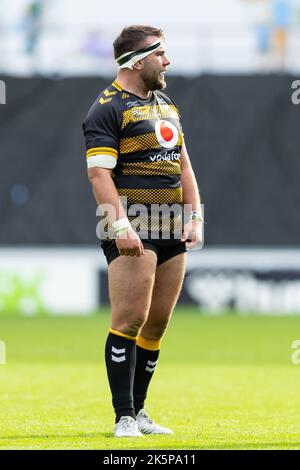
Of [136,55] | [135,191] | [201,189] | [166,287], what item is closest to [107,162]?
[135,191]

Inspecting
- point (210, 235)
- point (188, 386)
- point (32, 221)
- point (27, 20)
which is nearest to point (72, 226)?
point (32, 221)

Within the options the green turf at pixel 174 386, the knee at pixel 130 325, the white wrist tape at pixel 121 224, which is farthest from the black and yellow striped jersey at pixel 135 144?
the green turf at pixel 174 386

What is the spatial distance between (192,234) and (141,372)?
881 mm

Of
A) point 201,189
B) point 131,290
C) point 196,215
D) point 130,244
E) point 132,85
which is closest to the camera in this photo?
point 130,244

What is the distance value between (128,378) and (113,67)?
475 inches

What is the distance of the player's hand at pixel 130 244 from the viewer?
6.57m

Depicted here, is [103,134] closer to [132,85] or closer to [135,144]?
[135,144]

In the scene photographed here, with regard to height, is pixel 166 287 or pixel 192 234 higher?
pixel 192 234

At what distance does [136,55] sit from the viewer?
684 cm

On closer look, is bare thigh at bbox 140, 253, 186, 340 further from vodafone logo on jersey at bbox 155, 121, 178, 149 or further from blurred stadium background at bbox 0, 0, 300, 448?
blurred stadium background at bbox 0, 0, 300, 448

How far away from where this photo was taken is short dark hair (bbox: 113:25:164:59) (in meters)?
6.84

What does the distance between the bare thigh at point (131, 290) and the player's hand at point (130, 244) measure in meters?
0.11

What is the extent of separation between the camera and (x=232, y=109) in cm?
1739

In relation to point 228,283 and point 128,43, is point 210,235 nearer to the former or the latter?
point 228,283
